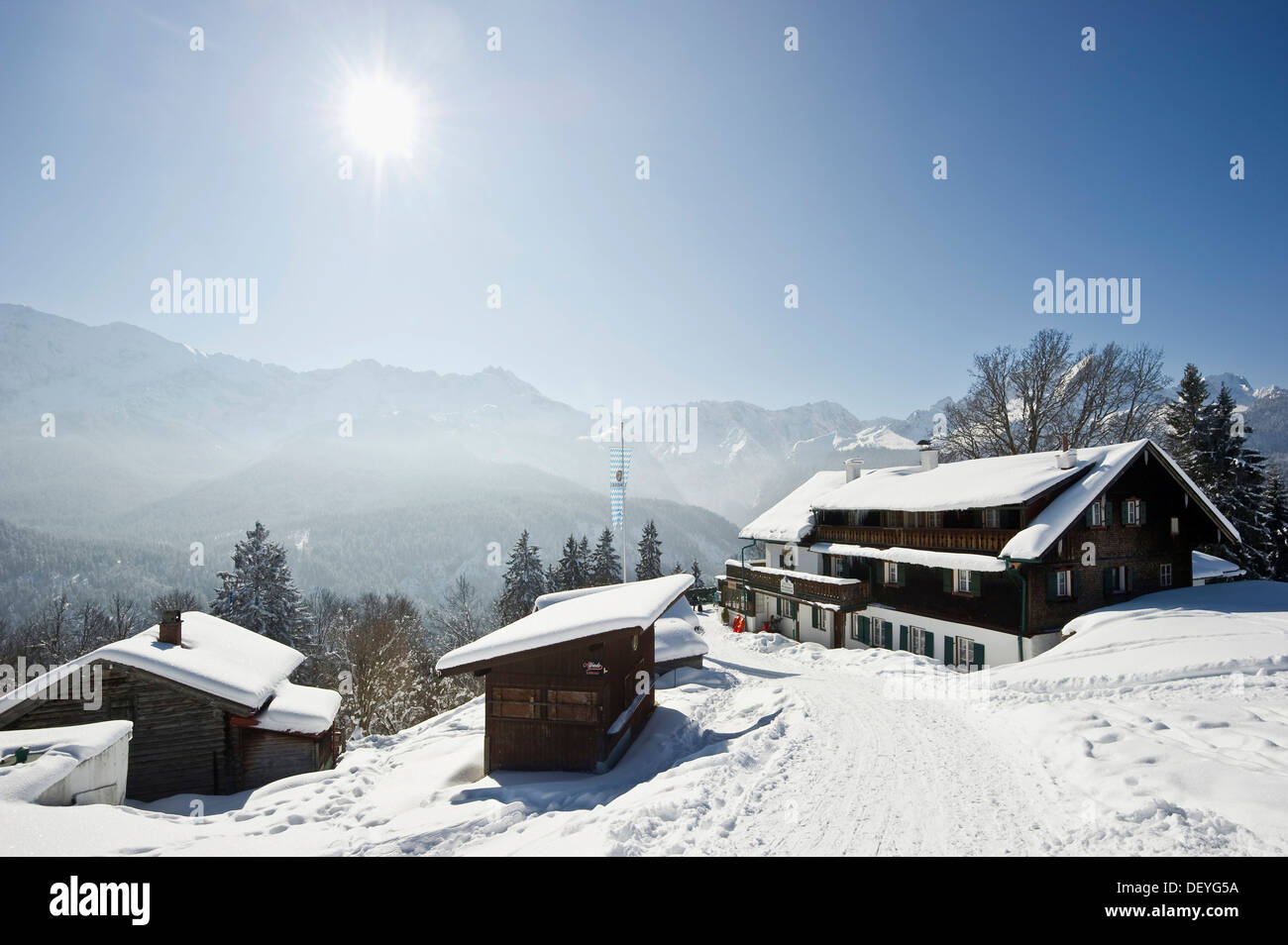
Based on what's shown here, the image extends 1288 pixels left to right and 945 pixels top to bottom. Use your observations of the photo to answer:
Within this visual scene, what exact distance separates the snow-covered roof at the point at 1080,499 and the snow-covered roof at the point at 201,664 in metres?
28.0

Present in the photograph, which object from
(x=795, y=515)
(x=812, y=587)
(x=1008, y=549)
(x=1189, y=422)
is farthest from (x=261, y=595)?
(x=1189, y=422)

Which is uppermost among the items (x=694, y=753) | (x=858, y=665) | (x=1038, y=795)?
(x=1038, y=795)

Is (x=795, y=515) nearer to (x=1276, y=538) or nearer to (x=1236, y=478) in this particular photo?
(x=1236, y=478)

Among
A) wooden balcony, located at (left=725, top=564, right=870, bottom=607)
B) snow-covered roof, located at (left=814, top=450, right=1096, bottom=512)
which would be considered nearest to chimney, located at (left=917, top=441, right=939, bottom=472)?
snow-covered roof, located at (left=814, top=450, right=1096, bottom=512)

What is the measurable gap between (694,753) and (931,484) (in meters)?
21.4

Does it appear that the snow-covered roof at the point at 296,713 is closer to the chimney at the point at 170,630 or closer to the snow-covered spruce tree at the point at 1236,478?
the chimney at the point at 170,630

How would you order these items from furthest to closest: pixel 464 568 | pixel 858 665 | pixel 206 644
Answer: pixel 464 568 → pixel 858 665 → pixel 206 644

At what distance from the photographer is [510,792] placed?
12.1m

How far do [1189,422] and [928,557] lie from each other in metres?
24.2

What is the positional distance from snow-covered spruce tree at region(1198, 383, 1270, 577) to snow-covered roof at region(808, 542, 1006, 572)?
21.8 meters

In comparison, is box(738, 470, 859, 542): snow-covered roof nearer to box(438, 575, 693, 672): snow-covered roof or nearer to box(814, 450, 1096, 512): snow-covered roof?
box(814, 450, 1096, 512): snow-covered roof
